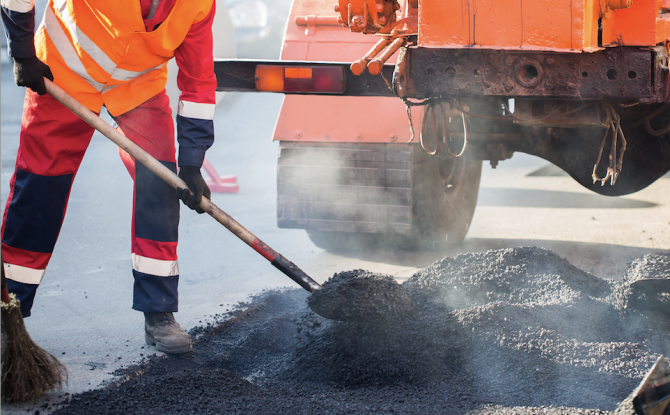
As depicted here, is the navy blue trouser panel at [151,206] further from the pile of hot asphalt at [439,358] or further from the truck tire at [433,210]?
the truck tire at [433,210]

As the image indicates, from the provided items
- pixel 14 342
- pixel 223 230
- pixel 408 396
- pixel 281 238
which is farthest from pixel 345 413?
pixel 223 230

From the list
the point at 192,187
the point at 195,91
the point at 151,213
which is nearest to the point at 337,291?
the point at 192,187

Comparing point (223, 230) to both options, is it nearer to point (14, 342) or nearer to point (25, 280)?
point (25, 280)

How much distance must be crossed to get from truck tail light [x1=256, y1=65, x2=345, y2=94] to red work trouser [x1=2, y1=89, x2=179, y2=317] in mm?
566

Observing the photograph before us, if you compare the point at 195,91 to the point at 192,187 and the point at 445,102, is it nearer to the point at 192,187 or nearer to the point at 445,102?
the point at 192,187

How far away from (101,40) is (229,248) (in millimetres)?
2196

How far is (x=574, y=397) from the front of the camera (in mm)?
2033

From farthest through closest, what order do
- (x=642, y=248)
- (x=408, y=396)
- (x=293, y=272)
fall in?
(x=642, y=248)
(x=293, y=272)
(x=408, y=396)

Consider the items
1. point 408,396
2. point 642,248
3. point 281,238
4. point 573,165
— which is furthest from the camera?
point 281,238

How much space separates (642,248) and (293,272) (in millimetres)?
2739

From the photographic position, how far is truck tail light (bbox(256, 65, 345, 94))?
2896 millimetres

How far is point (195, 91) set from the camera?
96.5 inches

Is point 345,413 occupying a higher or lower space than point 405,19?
lower

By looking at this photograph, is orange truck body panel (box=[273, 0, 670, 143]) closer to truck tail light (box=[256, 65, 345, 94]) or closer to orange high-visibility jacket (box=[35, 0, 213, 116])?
truck tail light (box=[256, 65, 345, 94])
